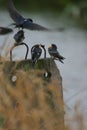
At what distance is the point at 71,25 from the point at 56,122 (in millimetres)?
14839

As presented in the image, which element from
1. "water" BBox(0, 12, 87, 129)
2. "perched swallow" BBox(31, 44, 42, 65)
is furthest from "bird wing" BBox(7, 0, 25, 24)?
"water" BBox(0, 12, 87, 129)

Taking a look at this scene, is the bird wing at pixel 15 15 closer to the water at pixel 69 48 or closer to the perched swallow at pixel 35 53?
the perched swallow at pixel 35 53

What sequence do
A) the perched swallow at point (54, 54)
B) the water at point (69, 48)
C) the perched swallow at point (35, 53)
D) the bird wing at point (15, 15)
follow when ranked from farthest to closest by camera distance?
the water at point (69, 48), the bird wing at point (15, 15), the perched swallow at point (54, 54), the perched swallow at point (35, 53)

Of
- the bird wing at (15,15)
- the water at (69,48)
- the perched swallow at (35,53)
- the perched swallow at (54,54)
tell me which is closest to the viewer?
the perched swallow at (35,53)

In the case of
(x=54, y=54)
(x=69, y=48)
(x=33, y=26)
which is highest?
(x=33, y=26)

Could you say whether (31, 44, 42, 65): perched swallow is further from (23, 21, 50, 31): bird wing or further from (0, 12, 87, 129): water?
(0, 12, 87, 129): water

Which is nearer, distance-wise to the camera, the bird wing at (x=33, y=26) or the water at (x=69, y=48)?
the bird wing at (x=33, y=26)

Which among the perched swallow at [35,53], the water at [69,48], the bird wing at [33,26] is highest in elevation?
the bird wing at [33,26]

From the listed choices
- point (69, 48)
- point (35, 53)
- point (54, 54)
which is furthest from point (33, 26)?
point (69, 48)

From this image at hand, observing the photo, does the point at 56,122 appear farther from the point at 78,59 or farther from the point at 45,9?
the point at 45,9

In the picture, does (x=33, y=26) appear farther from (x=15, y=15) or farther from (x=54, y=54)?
(x=15, y=15)

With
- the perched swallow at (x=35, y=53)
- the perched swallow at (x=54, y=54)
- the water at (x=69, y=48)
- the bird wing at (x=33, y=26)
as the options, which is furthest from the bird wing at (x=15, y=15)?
the water at (x=69, y=48)

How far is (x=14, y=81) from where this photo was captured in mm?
4656

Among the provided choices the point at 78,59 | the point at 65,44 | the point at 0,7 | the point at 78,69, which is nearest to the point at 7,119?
the point at 78,69
